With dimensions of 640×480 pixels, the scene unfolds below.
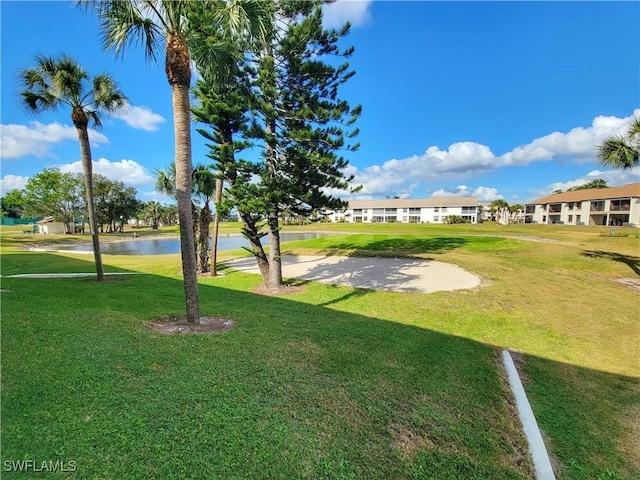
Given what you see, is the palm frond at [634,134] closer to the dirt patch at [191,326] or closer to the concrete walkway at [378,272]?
the concrete walkway at [378,272]

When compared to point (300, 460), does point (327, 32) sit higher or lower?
higher

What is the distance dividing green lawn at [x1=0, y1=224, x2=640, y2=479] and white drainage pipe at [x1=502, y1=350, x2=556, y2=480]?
0.31ft

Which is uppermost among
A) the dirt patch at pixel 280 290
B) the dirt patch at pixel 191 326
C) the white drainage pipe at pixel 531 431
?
the dirt patch at pixel 191 326

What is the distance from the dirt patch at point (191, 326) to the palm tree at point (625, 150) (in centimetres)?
1356

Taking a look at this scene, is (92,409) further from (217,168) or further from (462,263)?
(462,263)

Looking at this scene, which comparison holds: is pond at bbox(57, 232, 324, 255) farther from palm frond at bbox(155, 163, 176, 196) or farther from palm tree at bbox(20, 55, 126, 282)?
palm tree at bbox(20, 55, 126, 282)

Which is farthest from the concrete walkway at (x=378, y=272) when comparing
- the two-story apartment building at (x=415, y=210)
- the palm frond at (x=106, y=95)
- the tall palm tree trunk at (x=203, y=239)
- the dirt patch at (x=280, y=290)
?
the two-story apartment building at (x=415, y=210)

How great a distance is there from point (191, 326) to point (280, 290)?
435cm

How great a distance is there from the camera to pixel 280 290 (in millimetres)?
9188

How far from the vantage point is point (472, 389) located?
3.64 meters

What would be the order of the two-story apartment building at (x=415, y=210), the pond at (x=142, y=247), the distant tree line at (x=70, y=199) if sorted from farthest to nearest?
the two-story apartment building at (x=415, y=210), the distant tree line at (x=70, y=199), the pond at (x=142, y=247)

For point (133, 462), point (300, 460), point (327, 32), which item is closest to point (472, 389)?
point (300, 460)

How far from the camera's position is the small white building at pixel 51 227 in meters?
41.6

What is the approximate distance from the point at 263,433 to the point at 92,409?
1.38 metres
